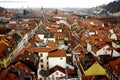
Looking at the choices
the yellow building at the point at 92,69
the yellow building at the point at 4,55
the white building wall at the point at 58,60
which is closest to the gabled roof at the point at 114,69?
the yellow building at the point at 92,69

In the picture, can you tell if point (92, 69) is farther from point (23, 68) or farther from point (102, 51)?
point (102, 51)

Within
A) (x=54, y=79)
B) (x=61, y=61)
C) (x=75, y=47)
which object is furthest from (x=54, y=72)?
(x=75, y=47)

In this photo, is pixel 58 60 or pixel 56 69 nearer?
pixel 56 69

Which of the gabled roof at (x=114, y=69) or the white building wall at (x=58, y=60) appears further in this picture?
the white building wall at (x=58, y=60)

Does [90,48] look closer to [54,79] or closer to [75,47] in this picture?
[75,47]

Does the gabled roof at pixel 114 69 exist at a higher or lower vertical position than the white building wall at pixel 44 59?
higher

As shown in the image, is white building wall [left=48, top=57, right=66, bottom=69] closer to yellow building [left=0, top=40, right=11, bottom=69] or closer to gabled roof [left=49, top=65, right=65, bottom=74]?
gabled roof [left=49, top=65, right=65, bottom=74]

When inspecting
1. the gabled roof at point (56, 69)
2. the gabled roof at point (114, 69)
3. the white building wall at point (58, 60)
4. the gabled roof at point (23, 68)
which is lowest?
the gabled roof at point (56, 69)

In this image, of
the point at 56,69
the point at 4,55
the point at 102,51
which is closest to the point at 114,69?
the point at 56,69

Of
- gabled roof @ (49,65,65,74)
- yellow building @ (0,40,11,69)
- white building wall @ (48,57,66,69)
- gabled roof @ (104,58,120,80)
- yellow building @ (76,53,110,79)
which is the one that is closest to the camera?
gabled roof @ (104,58,120,80)

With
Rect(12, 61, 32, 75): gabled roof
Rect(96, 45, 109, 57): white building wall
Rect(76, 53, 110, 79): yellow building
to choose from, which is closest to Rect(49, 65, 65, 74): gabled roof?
Rect(76, 53, 110, 79): yellow building

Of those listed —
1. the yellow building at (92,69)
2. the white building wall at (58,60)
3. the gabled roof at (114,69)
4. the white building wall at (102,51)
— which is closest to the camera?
the gabled roof at (114,69)

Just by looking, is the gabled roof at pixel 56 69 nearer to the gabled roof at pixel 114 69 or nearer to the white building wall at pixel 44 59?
the white building wall at pixel 44 59
